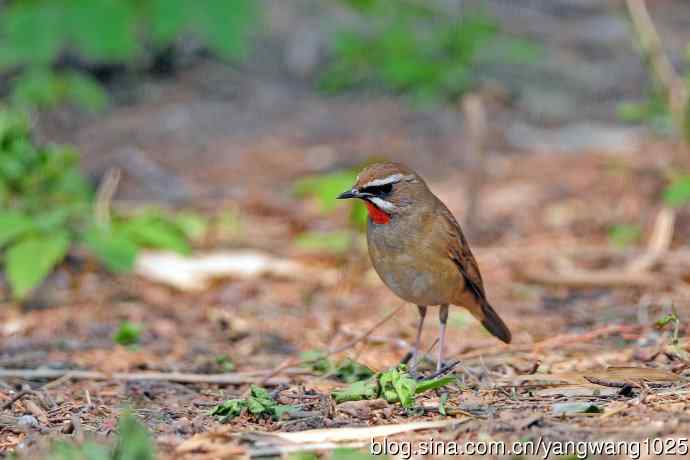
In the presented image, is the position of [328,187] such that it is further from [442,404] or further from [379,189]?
[442,404]

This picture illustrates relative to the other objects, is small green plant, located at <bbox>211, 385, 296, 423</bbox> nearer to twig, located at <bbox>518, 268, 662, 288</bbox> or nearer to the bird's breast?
the bird's breast

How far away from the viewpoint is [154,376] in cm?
547

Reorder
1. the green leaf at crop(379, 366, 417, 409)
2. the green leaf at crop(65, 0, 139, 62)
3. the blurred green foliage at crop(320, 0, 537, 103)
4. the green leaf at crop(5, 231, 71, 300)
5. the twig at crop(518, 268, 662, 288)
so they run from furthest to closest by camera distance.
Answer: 1. the blurred green foliage at crop(320, 0, 537, 103)
2. the green leaf at crop(65, 0, 139, 62)
3. the twig at crop(518, 268, 662, 288)
4. the green leaf at crop(5, 231, 71, 300)
5. the green leaf at crop(379, 366, 417, 409)

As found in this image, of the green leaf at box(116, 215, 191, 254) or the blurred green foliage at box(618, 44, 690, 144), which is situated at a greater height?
the blurred green foliage at box(618, 44, 690, 144)

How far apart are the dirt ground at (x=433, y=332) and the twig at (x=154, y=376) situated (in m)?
0.03

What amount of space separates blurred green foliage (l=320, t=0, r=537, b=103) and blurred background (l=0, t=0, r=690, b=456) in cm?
4

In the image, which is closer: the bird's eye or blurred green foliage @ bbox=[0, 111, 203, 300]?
the bird's eye

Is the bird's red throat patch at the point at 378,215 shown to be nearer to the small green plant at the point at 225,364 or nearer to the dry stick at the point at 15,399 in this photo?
the small green plant at the point at 225,364

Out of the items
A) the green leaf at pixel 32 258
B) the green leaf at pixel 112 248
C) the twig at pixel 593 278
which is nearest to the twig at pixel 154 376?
the green leaf at pixel 32 258

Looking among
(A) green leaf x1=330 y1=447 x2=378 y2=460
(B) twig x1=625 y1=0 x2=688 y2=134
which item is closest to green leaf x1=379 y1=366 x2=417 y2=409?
(A) green leaf x1=330 y1=447 x2=378 y2=460

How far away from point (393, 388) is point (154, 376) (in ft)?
4.95

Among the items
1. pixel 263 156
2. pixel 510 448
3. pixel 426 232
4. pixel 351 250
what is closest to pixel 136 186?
pixel 263 156

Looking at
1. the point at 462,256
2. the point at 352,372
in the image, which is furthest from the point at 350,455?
the point at 462,256

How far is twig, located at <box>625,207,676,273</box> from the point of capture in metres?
7.80
